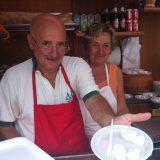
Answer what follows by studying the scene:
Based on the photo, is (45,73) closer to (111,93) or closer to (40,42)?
(40,42)

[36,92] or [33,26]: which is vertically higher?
[33,26]

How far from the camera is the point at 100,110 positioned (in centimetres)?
142

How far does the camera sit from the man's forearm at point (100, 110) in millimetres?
1351

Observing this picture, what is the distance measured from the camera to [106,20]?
2812mm

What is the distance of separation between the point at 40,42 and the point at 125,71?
1.44m

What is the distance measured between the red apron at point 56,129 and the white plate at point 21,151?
1.68 ft

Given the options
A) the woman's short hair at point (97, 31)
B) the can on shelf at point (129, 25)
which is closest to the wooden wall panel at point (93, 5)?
the can on shelf at point (129, 25)

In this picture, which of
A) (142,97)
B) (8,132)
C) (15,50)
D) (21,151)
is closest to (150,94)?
(142,97)

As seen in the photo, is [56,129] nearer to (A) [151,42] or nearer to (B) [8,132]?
(B) [8,132]

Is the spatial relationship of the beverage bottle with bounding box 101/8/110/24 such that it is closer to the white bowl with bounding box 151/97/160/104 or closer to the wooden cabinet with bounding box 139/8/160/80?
the wooden cabinet with bounding box 139/8/160/80

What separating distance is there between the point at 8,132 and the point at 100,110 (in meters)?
0.45

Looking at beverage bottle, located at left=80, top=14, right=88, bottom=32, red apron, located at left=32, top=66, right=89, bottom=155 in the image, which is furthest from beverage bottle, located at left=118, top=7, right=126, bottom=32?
red apron, located at left=32, top=66, right=89, bottom=155

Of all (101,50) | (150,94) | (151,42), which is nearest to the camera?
(101,50)

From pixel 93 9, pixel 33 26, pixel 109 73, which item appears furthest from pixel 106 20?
pixel 33 26
